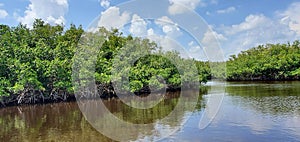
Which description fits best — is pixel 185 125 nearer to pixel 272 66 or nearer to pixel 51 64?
pixel 51 64

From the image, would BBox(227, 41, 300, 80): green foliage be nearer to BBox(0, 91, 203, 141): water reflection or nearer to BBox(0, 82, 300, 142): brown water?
BBox(0, 82, 300, 142): brown water

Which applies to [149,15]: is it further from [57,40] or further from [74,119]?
[57,40]

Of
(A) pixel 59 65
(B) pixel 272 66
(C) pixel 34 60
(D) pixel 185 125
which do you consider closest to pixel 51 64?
(A) pixel 59 65

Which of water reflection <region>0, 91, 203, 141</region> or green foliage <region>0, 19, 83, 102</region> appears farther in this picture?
green foliage <region>0, 19, 83, 102</region>

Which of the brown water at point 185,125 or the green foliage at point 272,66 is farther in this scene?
the green foliage at point 272,66

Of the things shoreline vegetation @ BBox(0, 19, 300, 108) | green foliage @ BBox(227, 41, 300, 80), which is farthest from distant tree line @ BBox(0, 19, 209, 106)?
green foliage @ BBox(227, 41, 300, 80)

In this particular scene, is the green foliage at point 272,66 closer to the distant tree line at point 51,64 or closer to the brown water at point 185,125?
the distant tree line at point 51,64

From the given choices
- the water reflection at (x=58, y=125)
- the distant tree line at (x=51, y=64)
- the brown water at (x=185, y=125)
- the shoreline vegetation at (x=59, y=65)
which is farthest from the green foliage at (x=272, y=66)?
the water reflection at (x=58, y=125)

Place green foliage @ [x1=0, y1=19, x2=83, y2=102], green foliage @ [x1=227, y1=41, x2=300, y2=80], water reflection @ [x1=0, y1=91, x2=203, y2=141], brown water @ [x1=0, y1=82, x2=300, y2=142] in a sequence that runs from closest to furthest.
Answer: brown water @ [x1=0, y1=82, x2=300, y2=142] < water reflection @ [x1=0, y1=91, x2=203, y2=141] < green foliage @ [x1=0, y1=19, x2=83, y2=102] < green foliage @ [x1=227, y1=41, x2=300, y2=80]

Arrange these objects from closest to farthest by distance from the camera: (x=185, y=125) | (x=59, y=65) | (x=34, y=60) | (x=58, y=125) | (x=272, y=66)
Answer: (x=185, y=125) → (x=58, y=125) → (x=34, y=60) → (x=59, y=65) → (x=272, y=66)

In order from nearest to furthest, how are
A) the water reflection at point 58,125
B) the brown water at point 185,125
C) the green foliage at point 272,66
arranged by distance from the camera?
1. the brown water at point 185,125
2. the water reflection at point 58,125
3. the green foliage at point 272,66

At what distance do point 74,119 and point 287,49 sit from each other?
55380 mm

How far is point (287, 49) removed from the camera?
6091 cm

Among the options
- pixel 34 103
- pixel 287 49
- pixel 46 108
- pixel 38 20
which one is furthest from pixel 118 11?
pixel 287 49
